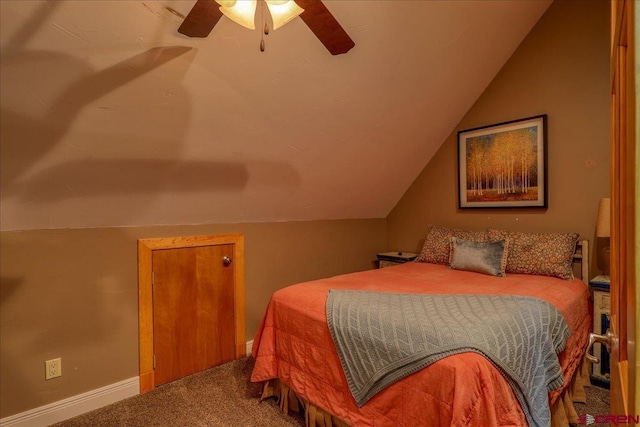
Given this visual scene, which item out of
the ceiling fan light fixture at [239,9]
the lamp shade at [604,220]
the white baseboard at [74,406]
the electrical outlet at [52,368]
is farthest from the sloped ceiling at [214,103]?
the lamp shade at [604,220]

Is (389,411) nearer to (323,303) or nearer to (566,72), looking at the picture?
(323,303)

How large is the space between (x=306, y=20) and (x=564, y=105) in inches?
98.9

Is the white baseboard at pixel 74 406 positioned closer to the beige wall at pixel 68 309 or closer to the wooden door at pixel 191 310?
the beige wall at pixel 68 309

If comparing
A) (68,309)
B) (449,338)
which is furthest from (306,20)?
(68,309)

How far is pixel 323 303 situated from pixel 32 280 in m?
1.69

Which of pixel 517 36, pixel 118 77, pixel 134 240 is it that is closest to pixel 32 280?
pixel 134 240

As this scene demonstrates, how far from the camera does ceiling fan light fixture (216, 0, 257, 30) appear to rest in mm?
1194

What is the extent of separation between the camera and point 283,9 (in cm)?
128

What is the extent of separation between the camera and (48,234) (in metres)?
2.11

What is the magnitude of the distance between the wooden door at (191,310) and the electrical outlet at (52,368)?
550mm

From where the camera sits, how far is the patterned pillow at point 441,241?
3176mm

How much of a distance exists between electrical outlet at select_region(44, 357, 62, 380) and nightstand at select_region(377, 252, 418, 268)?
286 cm

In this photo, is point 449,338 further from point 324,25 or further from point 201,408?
point 201,408

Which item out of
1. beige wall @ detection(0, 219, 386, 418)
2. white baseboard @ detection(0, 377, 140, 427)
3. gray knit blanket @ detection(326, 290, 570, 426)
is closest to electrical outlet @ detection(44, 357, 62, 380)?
beige wall @ detection(0, 219, 386, 418)
